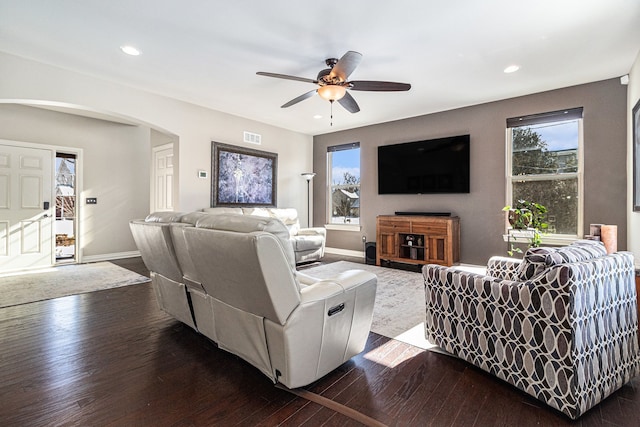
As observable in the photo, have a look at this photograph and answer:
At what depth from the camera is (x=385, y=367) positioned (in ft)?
6.61

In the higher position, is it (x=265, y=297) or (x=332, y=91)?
(x=332, y=91)

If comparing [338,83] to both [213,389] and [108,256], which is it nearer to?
[213,389]

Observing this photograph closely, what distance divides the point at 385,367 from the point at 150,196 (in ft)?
20.3

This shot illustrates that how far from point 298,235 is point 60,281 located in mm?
3506

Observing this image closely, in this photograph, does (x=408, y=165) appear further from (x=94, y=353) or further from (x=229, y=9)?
(x=94, y=353)

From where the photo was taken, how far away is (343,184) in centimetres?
666

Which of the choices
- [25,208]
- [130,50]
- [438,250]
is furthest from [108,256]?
[438,250]

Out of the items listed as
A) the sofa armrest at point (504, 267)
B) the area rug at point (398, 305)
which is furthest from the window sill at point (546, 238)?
Result: the sofa armrest at point (504, 267)

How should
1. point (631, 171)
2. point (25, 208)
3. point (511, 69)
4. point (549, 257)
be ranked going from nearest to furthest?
point (549, 257), point (631, 171), point (511, 69), point (25, 208)

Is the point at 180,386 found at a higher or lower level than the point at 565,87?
lower

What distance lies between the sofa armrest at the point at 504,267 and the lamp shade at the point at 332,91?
2.23 meters

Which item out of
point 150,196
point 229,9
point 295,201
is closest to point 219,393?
point 229,9

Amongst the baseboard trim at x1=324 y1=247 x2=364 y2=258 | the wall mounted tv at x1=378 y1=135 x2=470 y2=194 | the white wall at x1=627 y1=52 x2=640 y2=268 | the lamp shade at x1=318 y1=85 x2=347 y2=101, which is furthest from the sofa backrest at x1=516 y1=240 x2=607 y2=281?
the baseboard trim at x1=324 y1=247 x2=364 y2=258

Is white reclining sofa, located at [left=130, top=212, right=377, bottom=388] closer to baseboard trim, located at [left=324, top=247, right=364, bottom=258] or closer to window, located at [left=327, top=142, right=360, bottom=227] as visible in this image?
baseboard trim, located at [left=324, top=247, right=364, bottom=258]
